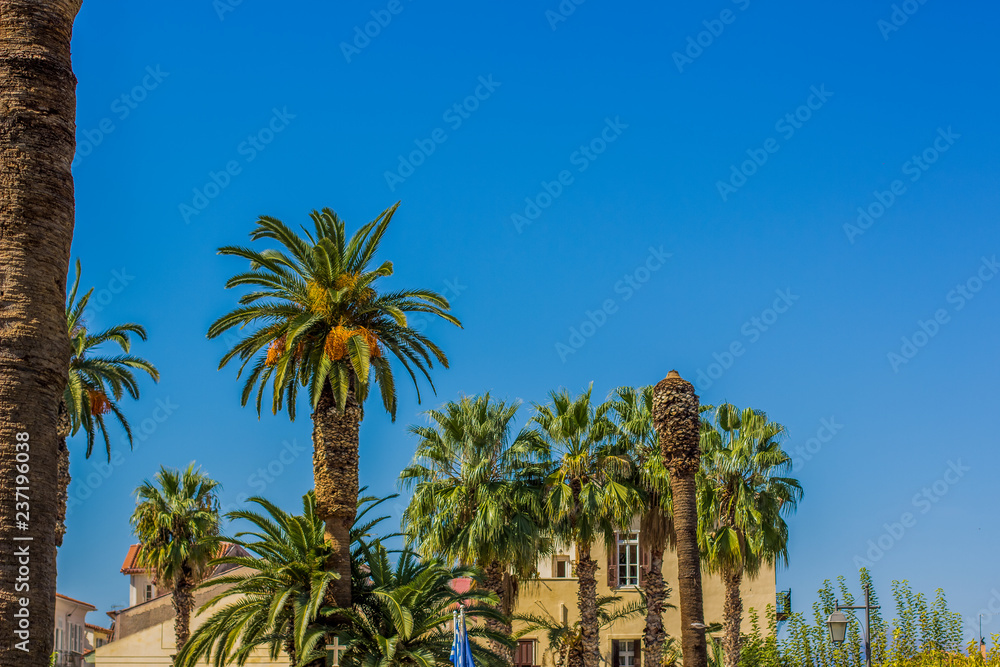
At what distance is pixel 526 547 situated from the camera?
1459 inches

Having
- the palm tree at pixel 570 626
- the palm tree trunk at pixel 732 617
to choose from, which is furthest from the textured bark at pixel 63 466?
the palm tree trunk at pixel 732 617

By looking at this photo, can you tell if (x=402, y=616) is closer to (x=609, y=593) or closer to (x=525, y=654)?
(x=525, y=654)

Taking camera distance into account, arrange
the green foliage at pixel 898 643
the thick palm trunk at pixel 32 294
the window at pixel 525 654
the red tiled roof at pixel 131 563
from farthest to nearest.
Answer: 1. the red tiled roof at pixel 131 563
2. the window at pixel 525 654
3. the green foliage at pixel 898 643
4. the thick palm trunk at pixel 32 294

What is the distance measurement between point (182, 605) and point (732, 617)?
2065 centimetres

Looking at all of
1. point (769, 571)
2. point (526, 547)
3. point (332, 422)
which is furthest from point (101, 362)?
point (769, 571)

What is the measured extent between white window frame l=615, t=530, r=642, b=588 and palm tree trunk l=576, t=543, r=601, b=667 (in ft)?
21.5

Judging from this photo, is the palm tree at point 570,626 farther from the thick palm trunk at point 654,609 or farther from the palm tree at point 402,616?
the palm tree at point 402,616

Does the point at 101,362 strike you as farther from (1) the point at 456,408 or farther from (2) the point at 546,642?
(2) the point at 546,642

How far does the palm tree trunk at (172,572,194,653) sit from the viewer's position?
140 feet

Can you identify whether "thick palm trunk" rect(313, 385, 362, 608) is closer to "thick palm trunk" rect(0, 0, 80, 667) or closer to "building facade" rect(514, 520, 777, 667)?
"building facade" rect(514, 520, 777, 667)

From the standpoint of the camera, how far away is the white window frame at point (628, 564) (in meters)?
46.4

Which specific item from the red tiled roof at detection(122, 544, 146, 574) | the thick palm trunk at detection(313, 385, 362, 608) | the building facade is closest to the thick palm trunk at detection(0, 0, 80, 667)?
the thick palm trunk at detection(313, 385, 362, 608)

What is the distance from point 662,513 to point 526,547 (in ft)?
18.0

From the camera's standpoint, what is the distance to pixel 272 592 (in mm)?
30172
